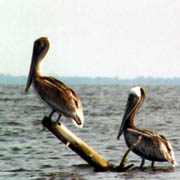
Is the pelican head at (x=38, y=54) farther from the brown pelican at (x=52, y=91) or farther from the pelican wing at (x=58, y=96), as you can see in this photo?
the pelican wing at (x=58, y=96)

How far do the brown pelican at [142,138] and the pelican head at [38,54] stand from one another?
2.08m

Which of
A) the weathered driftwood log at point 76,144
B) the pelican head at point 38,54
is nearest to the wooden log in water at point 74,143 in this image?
the weathered driftwood log at point 76,144

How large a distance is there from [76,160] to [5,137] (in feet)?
24.4

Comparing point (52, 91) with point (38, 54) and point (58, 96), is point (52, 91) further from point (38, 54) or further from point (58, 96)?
point (38, 54)

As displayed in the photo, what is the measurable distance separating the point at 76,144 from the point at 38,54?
6.74 feet

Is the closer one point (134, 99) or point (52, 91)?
point (52, 91)

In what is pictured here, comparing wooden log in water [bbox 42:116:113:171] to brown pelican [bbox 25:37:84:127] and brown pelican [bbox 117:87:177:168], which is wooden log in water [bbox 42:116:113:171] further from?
brown pelican [bbox 117:87:177:168]

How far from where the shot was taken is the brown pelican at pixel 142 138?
12.1 meters

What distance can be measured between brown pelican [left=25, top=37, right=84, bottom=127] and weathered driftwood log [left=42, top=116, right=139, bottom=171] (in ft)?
0.71

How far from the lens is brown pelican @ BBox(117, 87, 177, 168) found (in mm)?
12148

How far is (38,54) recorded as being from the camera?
11.7 metres

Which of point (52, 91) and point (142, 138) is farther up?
point (52, 91)

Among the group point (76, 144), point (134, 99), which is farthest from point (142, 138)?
point (76, 144)

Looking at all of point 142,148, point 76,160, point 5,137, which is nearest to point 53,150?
point 76,160
